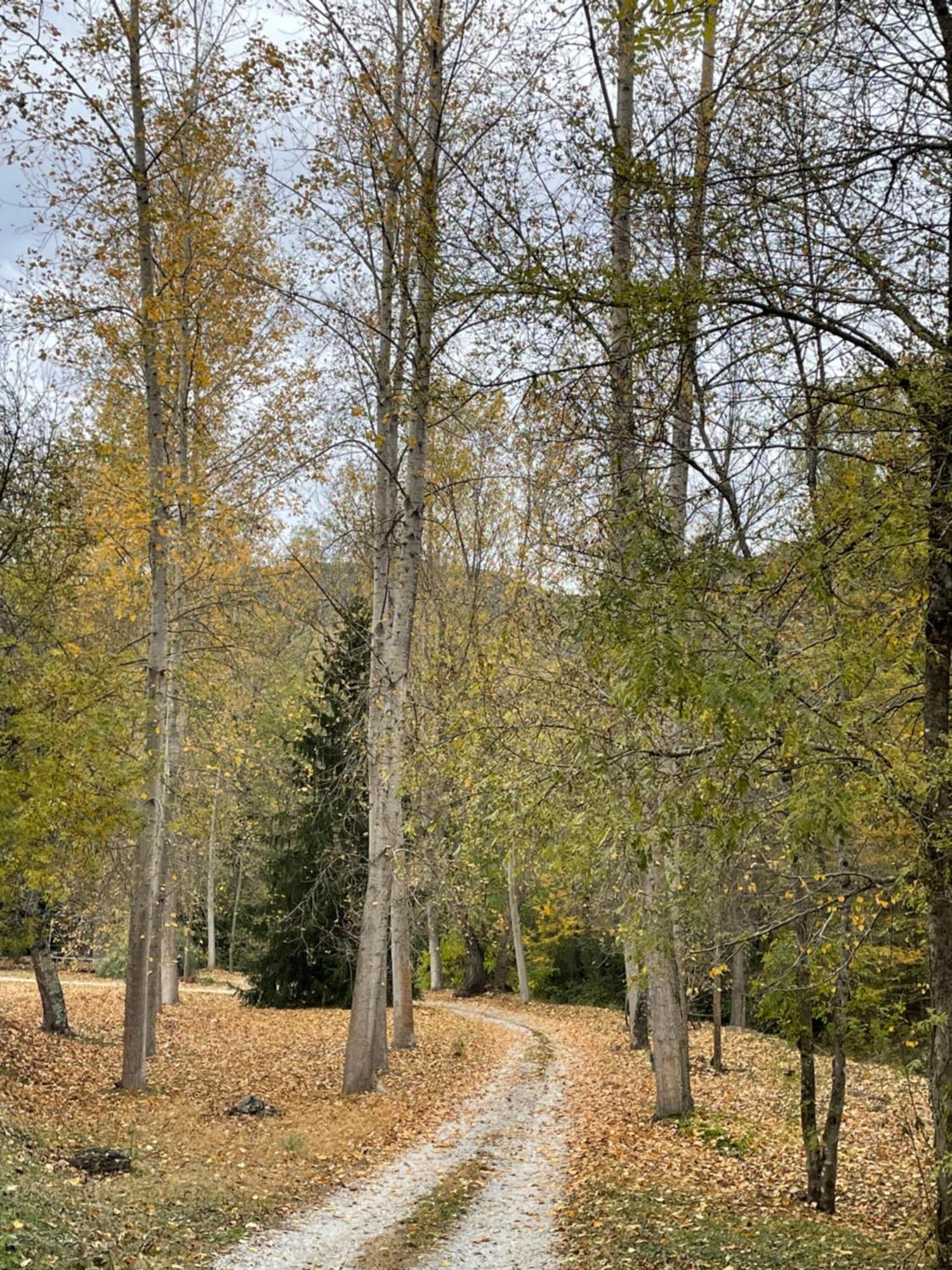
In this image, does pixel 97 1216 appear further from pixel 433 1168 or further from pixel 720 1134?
pixel 720 1134

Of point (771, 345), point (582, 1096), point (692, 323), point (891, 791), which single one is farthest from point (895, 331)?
point (582, 1096)

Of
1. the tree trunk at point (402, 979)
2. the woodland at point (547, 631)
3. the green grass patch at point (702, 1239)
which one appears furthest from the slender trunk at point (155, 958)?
the green grass patch at point (702, 1239)

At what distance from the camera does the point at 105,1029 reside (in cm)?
1628

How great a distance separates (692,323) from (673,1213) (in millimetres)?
6437

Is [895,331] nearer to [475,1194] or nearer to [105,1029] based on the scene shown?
[475,1194]

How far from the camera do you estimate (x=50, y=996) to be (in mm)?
14398

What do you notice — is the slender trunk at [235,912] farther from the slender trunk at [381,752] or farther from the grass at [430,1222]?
the grass at [430,1222]

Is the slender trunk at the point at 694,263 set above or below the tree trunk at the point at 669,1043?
above

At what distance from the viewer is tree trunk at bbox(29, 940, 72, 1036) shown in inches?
554

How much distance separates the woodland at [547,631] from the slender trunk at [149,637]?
0.08 meters

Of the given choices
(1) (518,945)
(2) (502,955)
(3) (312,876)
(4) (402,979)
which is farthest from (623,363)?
(2) (502,955)

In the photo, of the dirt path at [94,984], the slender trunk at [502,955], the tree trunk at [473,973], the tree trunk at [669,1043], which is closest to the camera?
the tree trunk at [669,1043]

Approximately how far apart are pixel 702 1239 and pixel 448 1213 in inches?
80.7

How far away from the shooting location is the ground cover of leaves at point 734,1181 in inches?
242
